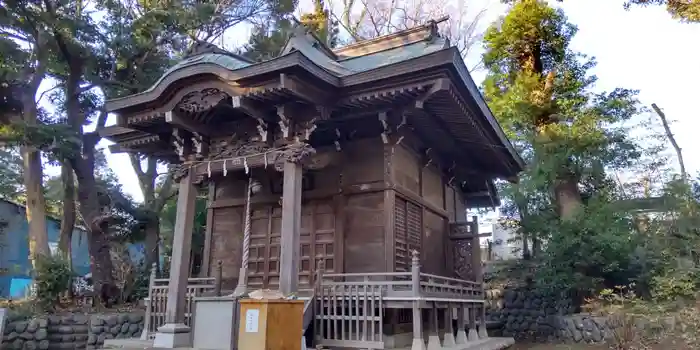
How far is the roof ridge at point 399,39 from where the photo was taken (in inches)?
383

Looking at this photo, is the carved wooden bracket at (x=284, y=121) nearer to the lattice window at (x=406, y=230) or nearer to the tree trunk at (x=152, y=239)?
the lattice window at (x=406, y=230)

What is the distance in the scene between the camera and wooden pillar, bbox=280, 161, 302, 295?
7.03 metres

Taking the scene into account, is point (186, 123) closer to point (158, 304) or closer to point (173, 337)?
point (158, 304)

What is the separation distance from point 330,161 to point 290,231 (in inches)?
86.6

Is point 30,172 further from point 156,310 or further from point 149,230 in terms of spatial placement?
point 156,310

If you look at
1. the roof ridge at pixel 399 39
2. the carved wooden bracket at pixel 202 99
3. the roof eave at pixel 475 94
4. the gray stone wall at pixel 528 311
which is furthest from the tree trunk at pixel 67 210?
the gray stone wall at pixel 528 311

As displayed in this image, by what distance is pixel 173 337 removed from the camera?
291 inches

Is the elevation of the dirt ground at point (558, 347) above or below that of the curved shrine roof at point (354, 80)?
below

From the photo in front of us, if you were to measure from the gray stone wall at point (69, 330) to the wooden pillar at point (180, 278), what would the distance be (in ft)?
14.7

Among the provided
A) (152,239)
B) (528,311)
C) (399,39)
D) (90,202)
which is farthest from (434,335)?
(152,239)

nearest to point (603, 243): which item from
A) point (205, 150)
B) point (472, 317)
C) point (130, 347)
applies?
point (472, 317)

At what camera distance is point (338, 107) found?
8.06 meters

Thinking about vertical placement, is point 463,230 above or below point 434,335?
above

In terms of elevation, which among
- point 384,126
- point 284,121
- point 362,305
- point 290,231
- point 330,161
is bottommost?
point 362,305
